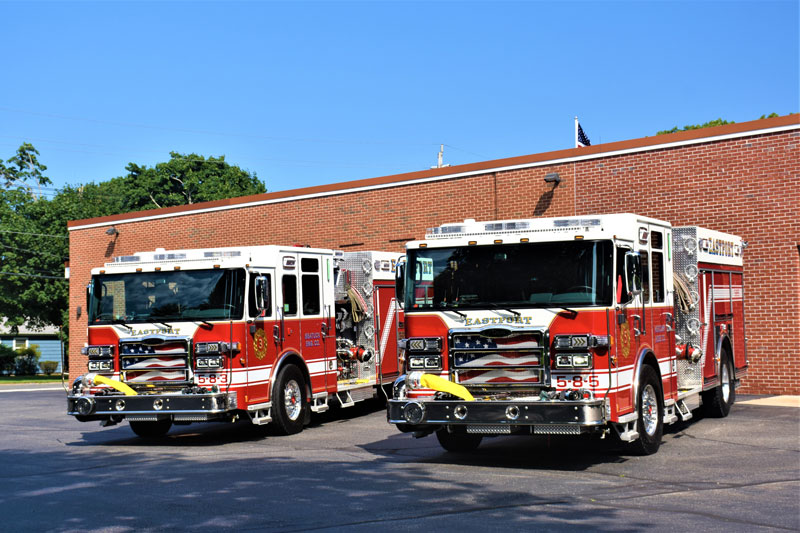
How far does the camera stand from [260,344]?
1368cm

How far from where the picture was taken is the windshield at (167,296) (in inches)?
524

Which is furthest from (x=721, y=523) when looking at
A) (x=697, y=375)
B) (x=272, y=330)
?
(x=272, y=330)

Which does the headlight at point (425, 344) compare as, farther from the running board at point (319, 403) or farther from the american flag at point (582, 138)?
the american flag at point (582, 138)

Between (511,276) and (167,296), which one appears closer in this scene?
(511,276)

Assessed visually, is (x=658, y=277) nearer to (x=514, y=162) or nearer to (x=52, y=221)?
(x=514, y=162)

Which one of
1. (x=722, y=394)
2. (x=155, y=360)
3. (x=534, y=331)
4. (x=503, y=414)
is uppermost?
(x=534, y=331)

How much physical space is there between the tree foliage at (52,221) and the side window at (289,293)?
37.4 metres

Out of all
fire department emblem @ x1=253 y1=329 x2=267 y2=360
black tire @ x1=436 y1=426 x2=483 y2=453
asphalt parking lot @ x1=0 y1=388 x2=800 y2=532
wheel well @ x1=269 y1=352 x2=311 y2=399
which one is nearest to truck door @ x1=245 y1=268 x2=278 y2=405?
fire department emblem @ x1=253 y1=329 x2=267 y2=360

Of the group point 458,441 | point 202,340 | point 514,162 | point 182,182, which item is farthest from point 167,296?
point 182,182

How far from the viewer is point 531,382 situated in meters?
10.2

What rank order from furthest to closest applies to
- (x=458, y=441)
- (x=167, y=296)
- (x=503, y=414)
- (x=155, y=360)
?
1. (x=167, y=296)
2. (x=155, y=360)
3. (x=458, y=441)
4. (x=503, y=414)

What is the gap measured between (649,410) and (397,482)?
358 cm

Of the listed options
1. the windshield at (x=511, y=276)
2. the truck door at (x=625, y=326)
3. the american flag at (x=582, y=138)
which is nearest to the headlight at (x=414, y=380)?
the windshield at (x=511, y=276)

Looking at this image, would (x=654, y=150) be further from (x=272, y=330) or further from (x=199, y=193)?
(x=199, y=193)
